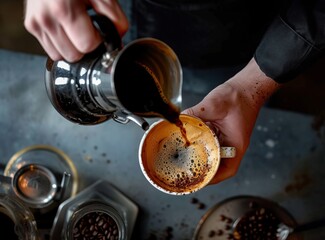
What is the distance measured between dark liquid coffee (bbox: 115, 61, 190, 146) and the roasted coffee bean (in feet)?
1.41

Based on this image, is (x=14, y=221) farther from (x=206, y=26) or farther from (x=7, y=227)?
(x=206, y=26)

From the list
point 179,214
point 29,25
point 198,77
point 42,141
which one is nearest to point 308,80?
point 198,77

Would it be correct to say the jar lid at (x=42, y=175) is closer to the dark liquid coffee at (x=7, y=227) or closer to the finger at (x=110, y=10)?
the dark liquid coffee at (x=7, y=227)

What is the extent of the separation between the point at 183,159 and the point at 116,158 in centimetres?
30

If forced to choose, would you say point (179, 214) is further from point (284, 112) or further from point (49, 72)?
point (49, 72)

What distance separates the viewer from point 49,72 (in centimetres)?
83

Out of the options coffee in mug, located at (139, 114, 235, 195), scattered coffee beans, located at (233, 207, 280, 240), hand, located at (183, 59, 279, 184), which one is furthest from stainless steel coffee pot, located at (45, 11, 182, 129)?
scattered coffee beans, located at (233, 207, 280, 240)

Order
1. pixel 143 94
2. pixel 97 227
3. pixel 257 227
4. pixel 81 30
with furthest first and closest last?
pixel 257 227, pixel 97 227, pixel 143 94, pixel 81 30

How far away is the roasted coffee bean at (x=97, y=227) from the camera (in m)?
1.11

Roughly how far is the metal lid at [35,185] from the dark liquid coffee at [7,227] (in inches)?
4.5

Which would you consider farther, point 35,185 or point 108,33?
point 35,185

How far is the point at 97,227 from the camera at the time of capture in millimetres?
1113

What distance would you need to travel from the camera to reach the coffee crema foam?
94 cm

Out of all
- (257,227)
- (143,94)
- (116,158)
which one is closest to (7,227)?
(116,158)
